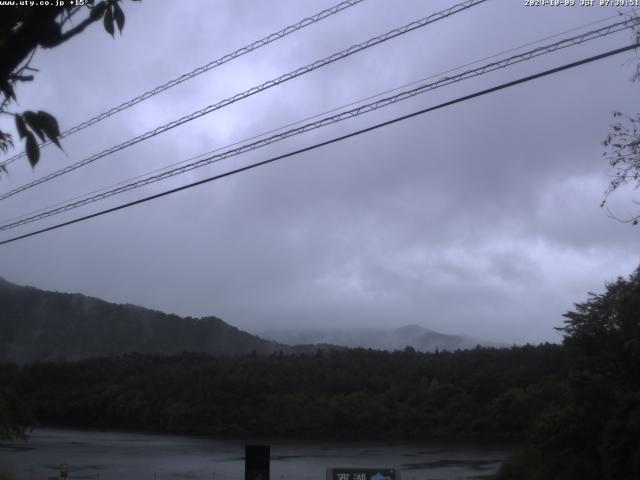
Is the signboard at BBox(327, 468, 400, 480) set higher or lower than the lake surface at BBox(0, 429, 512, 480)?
higher

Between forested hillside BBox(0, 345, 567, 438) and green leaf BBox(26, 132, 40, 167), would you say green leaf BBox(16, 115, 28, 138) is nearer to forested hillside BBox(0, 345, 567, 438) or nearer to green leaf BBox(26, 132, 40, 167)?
green leaf BBox(26, 132, 40, 167)

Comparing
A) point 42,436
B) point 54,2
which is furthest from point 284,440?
point 54,2

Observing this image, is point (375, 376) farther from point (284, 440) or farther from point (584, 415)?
point (584, 415)

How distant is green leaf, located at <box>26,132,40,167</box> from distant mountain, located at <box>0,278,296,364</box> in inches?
1943

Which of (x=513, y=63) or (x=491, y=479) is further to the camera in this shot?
(x=491, y=479)

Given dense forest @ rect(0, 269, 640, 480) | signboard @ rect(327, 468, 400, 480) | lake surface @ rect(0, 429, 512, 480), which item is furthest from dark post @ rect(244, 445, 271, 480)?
dense forest @ rect(0, 269, 640, 480)

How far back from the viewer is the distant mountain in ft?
168

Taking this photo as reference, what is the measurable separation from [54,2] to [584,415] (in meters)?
13.7

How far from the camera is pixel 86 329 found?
55.6 m

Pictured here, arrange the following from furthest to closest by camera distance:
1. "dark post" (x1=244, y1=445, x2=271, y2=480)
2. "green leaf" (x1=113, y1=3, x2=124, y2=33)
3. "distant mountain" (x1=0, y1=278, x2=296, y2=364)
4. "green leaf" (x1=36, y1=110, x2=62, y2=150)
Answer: "distant mountain" (x1=0, y1=278, x2=296, y2=364), "dark post" (x1=244, y1=445, x2=271, y2=480), "green leaf" (x1=113, y1=3, x2=124, y2=33), "green leaf" (x1=36, y1=110, x2=62, y2=150)

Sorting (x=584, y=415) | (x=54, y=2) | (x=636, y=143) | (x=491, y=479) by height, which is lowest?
(x=491, y=479)

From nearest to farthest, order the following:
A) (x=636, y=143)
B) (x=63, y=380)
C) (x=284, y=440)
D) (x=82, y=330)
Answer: (x=636, y=143), (x=284, y=440), (x=63, y=380), (x=82, y=330)

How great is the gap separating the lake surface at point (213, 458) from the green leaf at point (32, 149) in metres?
18.6

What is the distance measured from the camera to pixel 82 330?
182 ft
